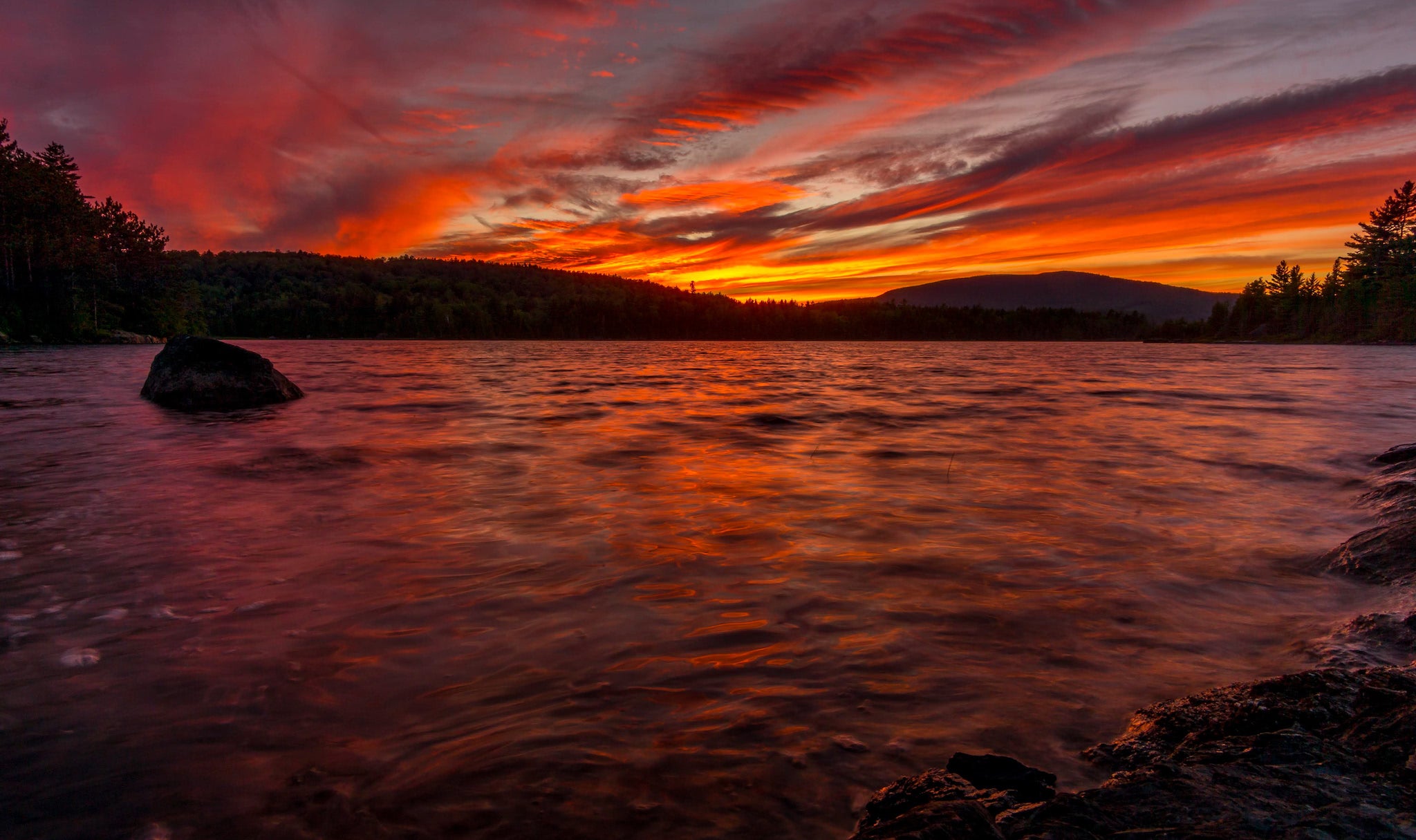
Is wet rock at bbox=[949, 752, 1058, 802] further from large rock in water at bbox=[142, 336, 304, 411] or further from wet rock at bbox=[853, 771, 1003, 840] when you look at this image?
large rock in water at bbox=[142, 336, 304, 411]

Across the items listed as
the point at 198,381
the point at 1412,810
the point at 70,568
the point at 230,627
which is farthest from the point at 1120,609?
the point at 198,381

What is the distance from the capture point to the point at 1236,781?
206cm

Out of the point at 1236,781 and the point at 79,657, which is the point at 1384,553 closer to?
the point at 1236,781

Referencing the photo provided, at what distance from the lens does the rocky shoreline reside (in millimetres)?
1832

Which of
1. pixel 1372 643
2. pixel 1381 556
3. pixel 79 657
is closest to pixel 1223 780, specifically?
pixel 1372 643

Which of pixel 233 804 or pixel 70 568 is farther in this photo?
pixel 70 568

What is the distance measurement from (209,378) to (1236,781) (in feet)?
62.6

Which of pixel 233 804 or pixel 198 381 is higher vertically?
pixel 198 381

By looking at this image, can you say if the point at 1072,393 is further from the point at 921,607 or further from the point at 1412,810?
the point at 1412,810

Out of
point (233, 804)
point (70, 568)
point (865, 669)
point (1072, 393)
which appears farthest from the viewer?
point (1072, 393)

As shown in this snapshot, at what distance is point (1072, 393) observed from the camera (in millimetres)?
23062

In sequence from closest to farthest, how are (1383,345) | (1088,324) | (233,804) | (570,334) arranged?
1. (233,804)
2. (1383,345)
3. (570,334)
4. (1088,324)

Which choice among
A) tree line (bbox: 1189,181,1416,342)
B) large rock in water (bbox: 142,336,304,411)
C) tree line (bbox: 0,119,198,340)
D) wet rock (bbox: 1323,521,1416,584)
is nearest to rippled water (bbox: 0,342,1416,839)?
wet rock (bbox: 1323,521,1416,584)

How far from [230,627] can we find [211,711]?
110cm
